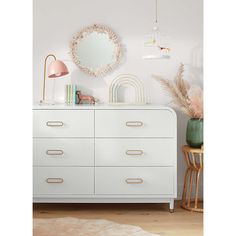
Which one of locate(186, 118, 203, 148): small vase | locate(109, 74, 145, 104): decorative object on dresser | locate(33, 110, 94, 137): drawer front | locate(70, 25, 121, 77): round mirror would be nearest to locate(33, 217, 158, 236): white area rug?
locate(33, 110, 94, 137): drawer front

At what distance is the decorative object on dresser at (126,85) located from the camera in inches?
179

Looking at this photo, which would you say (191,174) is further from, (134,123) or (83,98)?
(83,98)

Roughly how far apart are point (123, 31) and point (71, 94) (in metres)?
0.77

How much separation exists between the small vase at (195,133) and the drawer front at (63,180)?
894mm

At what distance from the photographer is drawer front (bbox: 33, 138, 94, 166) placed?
405 centimetres

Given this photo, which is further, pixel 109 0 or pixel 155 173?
pixel 109 0

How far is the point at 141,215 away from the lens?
404 centimetres

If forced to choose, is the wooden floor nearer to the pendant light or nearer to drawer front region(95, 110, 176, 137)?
drawer front region(95, 110, 176, 137)

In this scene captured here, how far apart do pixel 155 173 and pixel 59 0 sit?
1857 millimetres

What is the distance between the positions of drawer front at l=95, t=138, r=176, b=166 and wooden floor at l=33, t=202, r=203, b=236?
42cm
